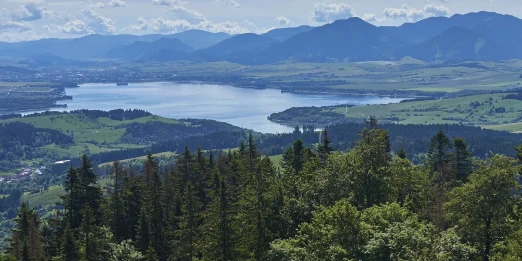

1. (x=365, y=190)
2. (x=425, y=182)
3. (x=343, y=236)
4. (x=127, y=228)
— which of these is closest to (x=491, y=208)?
(x=343, y=236)

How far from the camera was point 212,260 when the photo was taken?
148 feet

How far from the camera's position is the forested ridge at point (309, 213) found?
34.3 m

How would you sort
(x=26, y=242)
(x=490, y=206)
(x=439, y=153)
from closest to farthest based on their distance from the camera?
(x=490, y=206) < (x=26, y=242) < (x=439, y=153)

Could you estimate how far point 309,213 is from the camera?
4778 centimetres

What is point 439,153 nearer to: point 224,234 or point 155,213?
point 155,213

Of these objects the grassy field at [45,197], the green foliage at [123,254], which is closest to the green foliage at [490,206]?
the green foliage at [123,254]

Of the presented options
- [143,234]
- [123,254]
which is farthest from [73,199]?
[123,254]

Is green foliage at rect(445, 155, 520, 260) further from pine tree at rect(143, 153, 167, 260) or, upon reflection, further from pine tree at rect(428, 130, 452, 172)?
pine tree at rect(428, 130, 452, 172)

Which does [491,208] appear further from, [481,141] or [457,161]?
[481,141]

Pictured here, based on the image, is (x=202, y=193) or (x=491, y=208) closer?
(x=491, y=208)

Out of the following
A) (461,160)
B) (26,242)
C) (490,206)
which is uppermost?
(490,206)

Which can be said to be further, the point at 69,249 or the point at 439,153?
the point at 439,153

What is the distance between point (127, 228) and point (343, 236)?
34.4 meters

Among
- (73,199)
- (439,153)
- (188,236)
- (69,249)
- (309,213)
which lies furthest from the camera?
(439,153)
